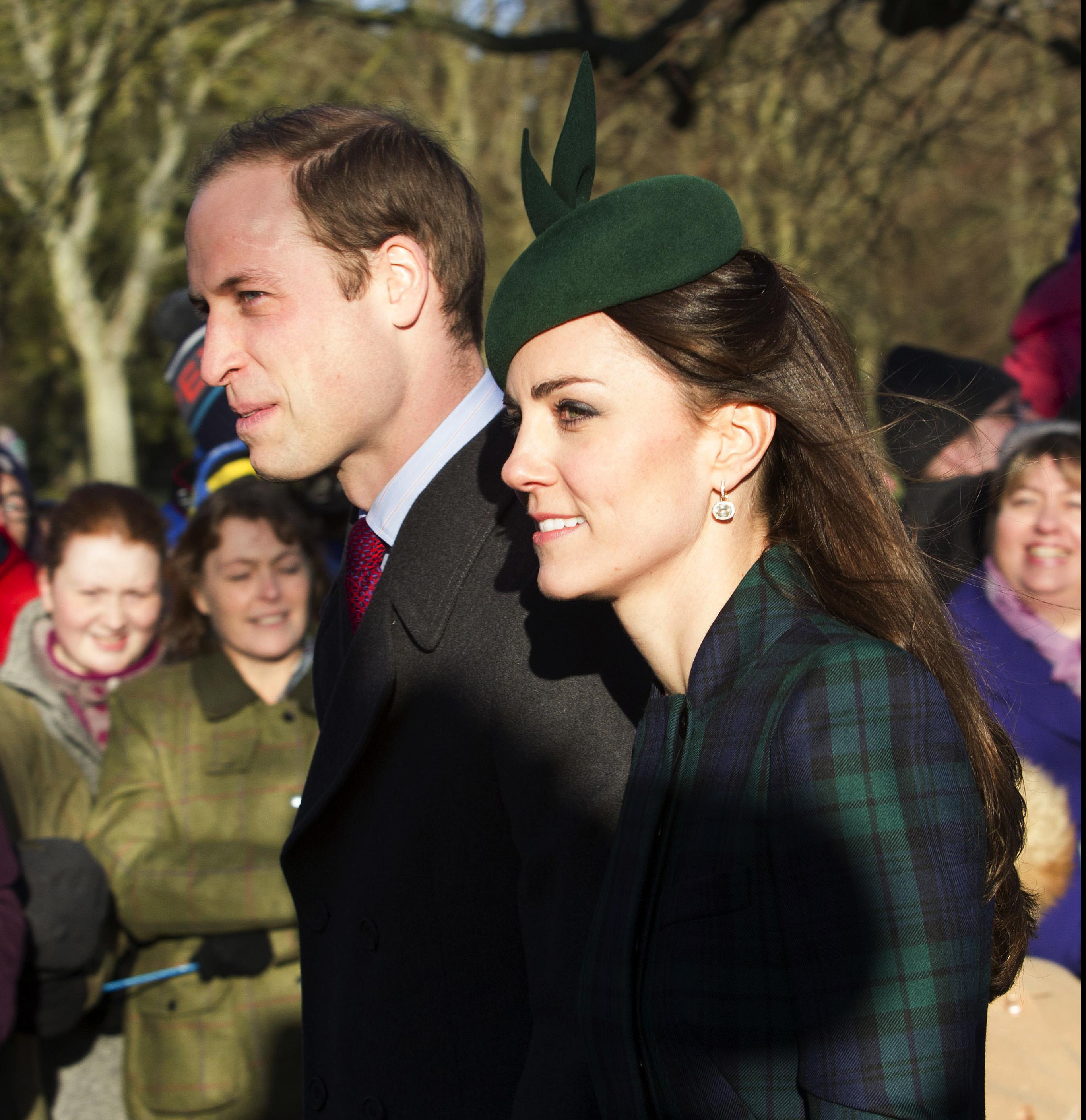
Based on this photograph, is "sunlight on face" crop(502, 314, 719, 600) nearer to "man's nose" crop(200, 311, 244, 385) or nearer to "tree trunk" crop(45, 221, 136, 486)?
"man's nose" crop(200, 311, 244, 385)

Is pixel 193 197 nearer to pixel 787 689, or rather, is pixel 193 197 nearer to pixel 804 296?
pixel 804 296

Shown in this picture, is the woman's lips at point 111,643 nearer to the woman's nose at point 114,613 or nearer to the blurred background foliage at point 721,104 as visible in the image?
the woman's nose at point 114,613

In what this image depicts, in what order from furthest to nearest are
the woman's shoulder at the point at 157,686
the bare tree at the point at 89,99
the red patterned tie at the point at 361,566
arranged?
the bare tree at the point at 89,99
the woman's shoulder at the point at 157,686
the red patterned tie at the point at 361,566

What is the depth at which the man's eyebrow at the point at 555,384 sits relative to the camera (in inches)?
53.6

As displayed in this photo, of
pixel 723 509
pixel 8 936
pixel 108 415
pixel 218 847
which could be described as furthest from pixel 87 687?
pixel 108 415

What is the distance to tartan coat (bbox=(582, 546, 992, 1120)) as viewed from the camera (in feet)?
3.63

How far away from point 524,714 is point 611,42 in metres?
3.88

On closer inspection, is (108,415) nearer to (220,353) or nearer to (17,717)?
(17,717)

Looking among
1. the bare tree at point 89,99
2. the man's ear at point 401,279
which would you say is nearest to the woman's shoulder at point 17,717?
the man's ear at point 401,279

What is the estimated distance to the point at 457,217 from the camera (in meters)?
1.82

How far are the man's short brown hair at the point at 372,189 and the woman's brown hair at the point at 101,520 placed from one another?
6.32 ft

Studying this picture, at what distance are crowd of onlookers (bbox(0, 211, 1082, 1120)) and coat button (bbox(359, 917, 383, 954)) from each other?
0.82m

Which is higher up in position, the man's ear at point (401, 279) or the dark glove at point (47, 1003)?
the man's ear at point (401, 279)

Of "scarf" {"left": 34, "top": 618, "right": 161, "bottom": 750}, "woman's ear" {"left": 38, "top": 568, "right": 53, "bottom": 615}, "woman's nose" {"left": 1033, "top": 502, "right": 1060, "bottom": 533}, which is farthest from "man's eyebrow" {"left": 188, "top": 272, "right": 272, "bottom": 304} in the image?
"woman's nose" {"left": 1033, "top": 502, "right": 1060, "bottom": 533}
